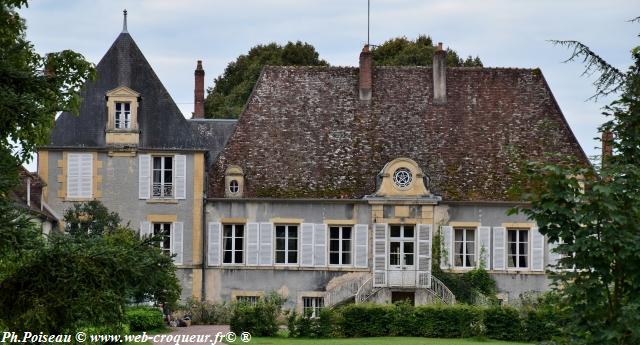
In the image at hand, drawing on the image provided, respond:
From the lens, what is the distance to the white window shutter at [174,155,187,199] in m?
37.9

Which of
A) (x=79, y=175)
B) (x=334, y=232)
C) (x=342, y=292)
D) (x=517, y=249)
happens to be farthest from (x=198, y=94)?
(x=517, y=249)

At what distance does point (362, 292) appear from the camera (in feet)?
120

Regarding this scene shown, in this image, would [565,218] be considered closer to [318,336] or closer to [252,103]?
[318,336]

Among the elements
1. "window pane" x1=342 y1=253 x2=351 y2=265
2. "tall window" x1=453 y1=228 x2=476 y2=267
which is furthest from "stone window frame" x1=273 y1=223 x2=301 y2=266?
"tall window" x1=453 y1=228 x2=476 y2=267

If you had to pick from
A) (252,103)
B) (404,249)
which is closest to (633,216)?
(404,249)

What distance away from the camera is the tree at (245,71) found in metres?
55.4

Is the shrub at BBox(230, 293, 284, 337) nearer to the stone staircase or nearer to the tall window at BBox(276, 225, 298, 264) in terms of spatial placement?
the stone staircase

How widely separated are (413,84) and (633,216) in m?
29.6

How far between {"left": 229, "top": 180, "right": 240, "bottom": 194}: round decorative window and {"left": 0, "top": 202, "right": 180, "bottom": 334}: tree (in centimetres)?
2469

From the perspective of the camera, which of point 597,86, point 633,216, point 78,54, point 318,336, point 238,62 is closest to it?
point 633,216

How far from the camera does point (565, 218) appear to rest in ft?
38.4

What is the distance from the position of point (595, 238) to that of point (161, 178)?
90.1 ft

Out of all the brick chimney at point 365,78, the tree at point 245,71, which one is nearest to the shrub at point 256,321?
the brick chimney at point 365,78

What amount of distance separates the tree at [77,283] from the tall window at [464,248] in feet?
83.3
